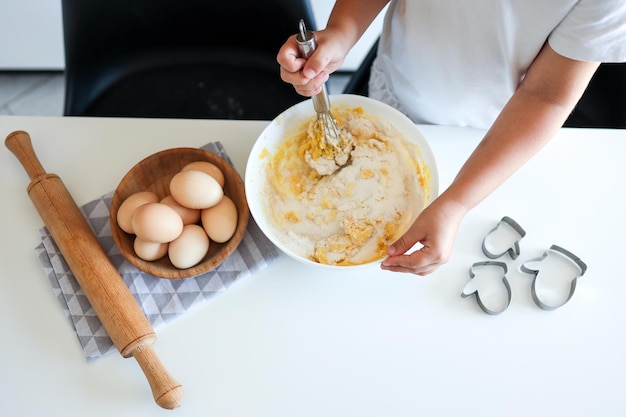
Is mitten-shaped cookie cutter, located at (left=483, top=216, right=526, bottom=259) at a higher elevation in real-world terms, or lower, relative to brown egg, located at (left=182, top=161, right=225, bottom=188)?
lower

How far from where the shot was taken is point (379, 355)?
29.0 inches

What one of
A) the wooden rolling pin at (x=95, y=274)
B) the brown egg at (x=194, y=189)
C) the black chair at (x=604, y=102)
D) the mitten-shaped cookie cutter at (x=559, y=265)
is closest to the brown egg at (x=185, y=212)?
the brown egg at (x=194, y=189)

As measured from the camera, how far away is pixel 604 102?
1059 millimetres

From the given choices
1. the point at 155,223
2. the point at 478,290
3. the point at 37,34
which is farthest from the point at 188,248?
the point at 37,34

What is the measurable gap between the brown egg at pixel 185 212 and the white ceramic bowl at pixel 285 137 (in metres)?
0.09

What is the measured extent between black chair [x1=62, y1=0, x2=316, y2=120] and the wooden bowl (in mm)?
383

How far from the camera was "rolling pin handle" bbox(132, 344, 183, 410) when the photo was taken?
2.22 feet

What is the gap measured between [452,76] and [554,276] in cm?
38

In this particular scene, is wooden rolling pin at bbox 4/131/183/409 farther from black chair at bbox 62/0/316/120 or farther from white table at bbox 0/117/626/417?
black chair at bbox 62/0/316/120

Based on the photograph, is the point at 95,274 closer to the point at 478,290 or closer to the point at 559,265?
the point at 478,290

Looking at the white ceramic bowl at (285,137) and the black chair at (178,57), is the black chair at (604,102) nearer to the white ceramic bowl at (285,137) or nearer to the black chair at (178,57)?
the white ceramic bowl at (285,137)

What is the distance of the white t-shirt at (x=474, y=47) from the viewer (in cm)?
66

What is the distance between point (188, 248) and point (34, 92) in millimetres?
1323

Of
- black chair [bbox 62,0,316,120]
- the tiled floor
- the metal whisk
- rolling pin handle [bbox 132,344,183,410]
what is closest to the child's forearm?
the metal whisk
